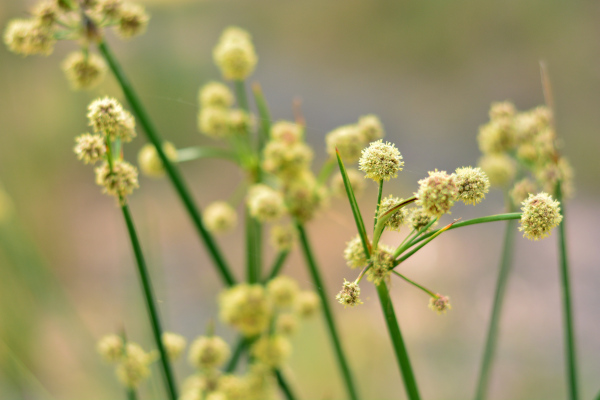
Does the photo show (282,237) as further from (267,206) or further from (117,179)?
(117,179)

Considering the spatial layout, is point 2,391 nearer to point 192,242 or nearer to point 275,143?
point 192,242

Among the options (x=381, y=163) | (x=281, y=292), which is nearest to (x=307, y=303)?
(x=281, y=292)

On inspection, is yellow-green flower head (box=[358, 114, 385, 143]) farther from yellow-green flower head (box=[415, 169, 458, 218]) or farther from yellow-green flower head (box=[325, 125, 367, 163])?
yellow-green flower head (box=[415, 169, 458, 218])

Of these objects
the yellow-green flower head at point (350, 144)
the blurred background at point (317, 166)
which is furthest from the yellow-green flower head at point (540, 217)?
the blurred background at point (317, 166)

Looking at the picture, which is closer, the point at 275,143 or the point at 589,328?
the point at 275,143

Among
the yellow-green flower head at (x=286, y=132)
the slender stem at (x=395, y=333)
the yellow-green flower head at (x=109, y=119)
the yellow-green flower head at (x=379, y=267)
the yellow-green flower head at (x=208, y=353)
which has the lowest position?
the slender stem at (x=395, y=333)

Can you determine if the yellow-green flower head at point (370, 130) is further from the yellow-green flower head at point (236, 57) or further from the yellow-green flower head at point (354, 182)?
the yellow-green flower head at point (236, 57)

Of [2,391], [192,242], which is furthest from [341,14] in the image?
[2,391]
